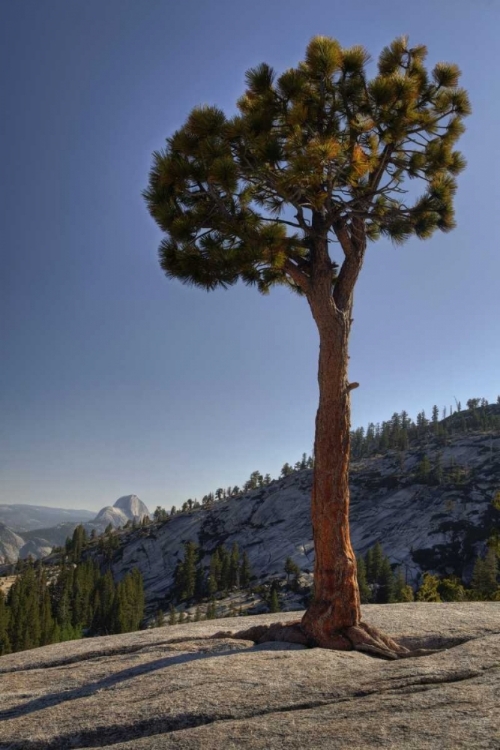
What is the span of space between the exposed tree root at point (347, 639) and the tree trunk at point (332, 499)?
0.05 meters

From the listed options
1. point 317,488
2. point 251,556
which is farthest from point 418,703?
point 251,556

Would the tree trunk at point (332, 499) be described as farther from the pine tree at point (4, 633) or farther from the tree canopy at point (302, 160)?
the pine tree at point (4, 633)

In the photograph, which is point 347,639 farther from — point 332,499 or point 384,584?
point 384,584

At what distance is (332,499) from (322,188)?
29.7 ft

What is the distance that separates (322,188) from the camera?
15.0m

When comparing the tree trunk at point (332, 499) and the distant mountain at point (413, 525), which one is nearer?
the tree trunk at point (332, 499)

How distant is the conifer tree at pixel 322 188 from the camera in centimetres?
1326

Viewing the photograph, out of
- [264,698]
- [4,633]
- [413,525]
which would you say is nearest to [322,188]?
[264,698]

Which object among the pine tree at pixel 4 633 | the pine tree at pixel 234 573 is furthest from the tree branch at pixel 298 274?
the pine tree at pixel 234 573

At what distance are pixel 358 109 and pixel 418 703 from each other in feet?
48.1

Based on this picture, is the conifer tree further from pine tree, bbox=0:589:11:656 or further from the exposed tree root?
pine tree, bbox=0:589:11:656

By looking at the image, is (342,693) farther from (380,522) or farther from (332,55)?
(380,522)

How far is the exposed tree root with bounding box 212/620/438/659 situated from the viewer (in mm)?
11234

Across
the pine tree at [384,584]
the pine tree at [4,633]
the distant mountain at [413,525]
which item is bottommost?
the pine tree at [4,633]
